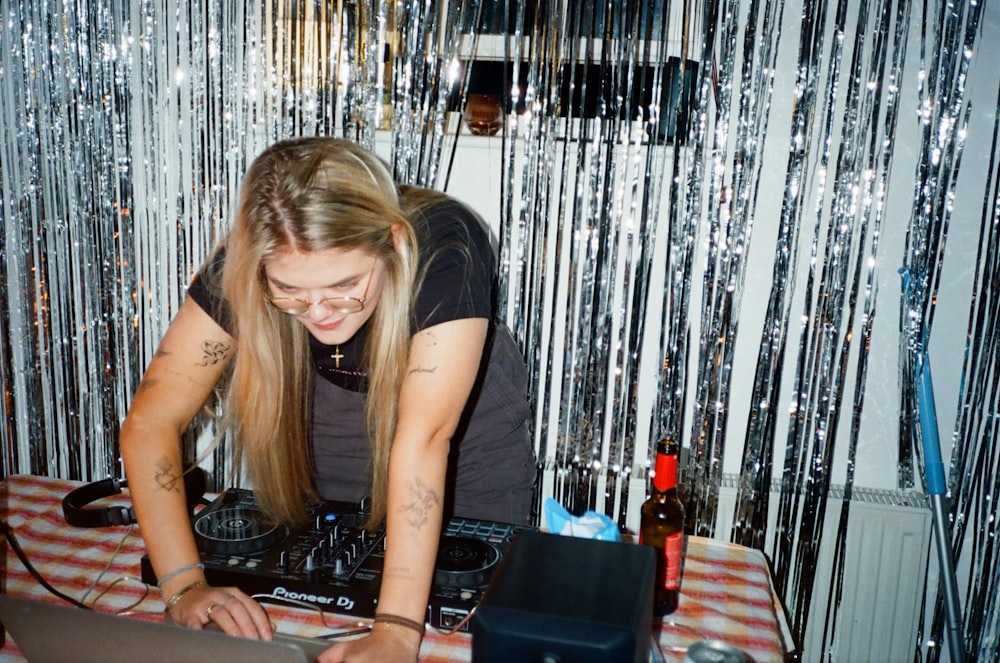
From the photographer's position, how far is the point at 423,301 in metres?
1.13

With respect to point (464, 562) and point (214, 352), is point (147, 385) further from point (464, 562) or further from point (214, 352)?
point (464, 562)

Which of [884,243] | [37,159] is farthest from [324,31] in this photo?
[884,243]

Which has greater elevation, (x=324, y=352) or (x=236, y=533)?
(x=324, y=352)

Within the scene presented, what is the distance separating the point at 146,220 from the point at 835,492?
2041 millimetres

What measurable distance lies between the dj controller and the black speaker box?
0.25m

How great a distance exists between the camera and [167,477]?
114 centimetres

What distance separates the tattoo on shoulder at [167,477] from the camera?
112 centimetres

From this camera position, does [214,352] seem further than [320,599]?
Yes

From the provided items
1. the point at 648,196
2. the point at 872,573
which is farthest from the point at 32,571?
the point at 872,573

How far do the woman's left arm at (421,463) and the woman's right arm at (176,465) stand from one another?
0.56 ft

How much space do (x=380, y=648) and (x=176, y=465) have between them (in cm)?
51

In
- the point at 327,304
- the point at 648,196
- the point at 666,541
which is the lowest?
the point at 666,541

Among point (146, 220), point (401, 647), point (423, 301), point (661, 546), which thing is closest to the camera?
point (401, 647)

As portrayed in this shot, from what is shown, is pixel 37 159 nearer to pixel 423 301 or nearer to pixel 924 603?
pixel 423 301
